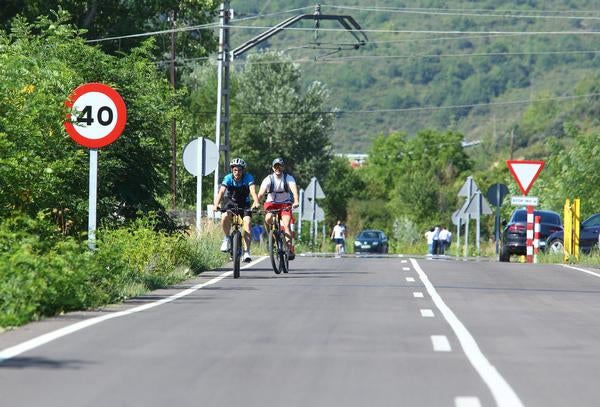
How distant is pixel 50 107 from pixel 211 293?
304 cm

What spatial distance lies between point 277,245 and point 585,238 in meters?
16.0

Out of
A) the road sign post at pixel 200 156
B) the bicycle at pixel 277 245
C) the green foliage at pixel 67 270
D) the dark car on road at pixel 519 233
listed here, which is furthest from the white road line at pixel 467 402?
the dark car on road at pixel 519 233

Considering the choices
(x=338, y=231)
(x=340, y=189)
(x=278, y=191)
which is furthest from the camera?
(x=340, y=189)

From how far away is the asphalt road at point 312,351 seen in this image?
9.12m

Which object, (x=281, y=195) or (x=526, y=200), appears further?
(x=526, y=200)

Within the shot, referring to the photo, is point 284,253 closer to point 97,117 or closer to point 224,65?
point 97,117

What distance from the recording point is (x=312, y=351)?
11.5m

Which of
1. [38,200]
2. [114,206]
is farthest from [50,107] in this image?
[114,206]

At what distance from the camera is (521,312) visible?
16.2m

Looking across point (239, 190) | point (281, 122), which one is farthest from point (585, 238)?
point (281, 122)

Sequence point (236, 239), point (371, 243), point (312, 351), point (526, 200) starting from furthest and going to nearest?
1. point (371, 243)
2. point (526, 200)
3. point (236, 239)
4. point (312, 351)

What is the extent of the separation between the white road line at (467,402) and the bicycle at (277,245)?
46.1ft

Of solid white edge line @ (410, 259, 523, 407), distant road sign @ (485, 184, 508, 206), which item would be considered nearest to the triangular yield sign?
distant road sign @ (485, 184, 508, 206)

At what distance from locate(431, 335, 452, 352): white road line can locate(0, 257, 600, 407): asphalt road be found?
18 millimetres
